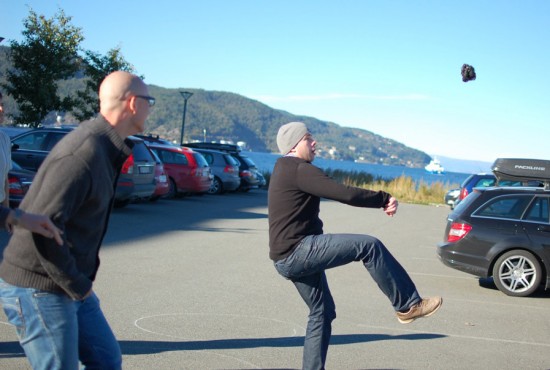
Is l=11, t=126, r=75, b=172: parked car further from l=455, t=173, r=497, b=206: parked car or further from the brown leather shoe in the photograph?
the brown leather shoe

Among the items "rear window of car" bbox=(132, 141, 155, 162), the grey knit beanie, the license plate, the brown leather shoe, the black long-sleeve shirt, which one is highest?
the grey knit beanie

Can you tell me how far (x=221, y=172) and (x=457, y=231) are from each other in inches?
704

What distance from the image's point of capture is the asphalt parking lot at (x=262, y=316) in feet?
20.1

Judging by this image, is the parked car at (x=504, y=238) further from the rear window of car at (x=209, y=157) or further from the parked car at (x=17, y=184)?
the rear window of car at (x=209, y=157)

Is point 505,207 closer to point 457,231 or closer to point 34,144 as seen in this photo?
point 457,231

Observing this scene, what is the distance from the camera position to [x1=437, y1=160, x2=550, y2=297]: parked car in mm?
10141

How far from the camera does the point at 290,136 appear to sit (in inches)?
197

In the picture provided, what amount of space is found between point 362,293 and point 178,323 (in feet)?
10.7

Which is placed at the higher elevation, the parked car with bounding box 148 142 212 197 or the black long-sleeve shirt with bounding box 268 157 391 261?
the black long-sleeve shirt with bounding box 268 157 391 261

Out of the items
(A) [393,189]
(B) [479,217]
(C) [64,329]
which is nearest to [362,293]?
(B) [479,217]

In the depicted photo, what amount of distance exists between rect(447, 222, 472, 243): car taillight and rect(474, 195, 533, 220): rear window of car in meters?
0.26

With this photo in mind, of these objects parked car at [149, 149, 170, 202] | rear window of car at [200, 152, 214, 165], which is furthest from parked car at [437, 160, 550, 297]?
rear window of car at [200, 152, 214, 165]

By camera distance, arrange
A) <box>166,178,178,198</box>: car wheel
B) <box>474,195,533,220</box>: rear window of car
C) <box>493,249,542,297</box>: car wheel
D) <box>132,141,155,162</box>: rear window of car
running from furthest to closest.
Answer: <box>166,178,178,198</box>: car wheel < <box>132,141,155,162</box>: rear window of car < <box>474,195,533,220</box>: rear window of car < <box>493,249,542,297</box>: car wheel

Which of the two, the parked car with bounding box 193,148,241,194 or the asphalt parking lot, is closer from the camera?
the asphalt parking lot
